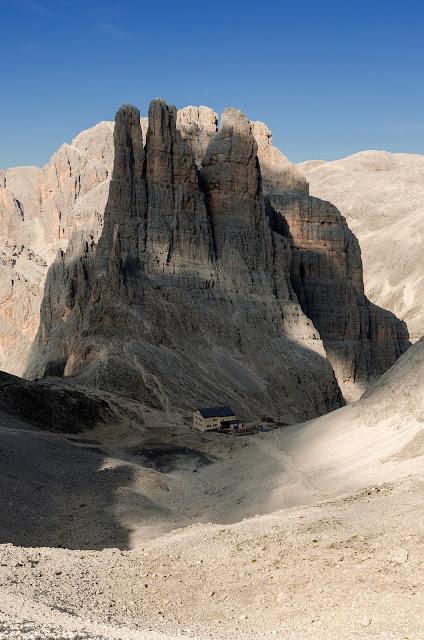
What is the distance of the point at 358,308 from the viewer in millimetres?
101000

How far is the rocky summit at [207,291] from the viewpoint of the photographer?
7112 centimetres

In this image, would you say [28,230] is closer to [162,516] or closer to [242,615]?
[162,516]

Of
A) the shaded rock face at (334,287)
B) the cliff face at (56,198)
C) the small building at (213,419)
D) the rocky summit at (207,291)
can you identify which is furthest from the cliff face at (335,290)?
the cliff face at (56,198)

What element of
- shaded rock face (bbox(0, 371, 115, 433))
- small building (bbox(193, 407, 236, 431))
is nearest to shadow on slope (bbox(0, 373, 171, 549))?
shaded rock face (bbox(0, 371, 115, 433))

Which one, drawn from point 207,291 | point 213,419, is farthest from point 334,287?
point 213,419

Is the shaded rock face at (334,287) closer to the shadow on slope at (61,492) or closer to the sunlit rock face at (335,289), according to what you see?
the sunlit rock face at (335,289)

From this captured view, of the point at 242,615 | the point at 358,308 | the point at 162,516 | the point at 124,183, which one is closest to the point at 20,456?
the point at 162,516

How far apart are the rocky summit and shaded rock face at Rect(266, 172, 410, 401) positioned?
0.18 meters

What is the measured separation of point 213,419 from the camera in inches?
2200

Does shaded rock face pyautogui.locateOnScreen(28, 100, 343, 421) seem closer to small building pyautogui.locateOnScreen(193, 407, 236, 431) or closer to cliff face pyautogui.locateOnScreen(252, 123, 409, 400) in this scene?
small building pyautogui.locateOnScreen(193, 407, 236, 431)

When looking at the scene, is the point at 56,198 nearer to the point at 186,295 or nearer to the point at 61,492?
the point at 186,295

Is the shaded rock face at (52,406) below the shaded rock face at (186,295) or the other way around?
below

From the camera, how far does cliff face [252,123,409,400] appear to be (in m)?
97.2

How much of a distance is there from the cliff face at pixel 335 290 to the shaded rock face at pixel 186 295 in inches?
356
